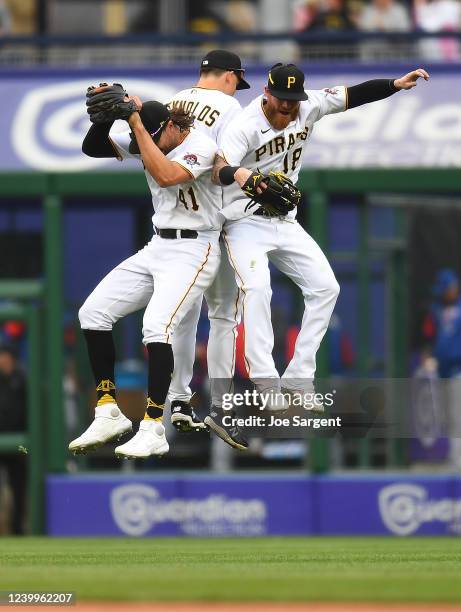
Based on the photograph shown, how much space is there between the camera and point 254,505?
15.3m

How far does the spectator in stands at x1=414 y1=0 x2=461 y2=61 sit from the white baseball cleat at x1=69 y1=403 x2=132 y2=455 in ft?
25.1

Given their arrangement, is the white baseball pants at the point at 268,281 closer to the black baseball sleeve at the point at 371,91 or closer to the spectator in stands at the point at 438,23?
the black baseball sleeve at the point at 371,91

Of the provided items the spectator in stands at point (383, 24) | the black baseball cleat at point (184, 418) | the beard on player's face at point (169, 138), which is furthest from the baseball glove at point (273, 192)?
the spectator in stands at point (383, 24)

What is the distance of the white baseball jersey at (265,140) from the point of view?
386 inches

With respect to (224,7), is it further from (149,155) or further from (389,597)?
(389,597)

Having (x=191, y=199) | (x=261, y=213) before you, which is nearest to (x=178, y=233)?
(x=191, y=199)

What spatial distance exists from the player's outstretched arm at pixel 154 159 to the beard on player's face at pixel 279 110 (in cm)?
67

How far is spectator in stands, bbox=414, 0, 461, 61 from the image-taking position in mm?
16516

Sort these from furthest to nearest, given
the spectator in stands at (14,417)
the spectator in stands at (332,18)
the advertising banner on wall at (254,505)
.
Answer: the spectator in stands at (332,18), the advertising banner on wall at (254,505), the spectator in stands at (14,417)

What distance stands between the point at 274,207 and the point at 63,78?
7448mm

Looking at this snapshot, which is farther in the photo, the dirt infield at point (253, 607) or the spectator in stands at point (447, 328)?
the spectator in stands at point (447, 328)

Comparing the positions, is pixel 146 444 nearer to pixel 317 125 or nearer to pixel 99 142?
pixel 99 142

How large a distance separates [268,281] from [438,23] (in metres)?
7.79

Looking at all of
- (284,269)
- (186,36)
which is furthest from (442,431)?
(186,36)
